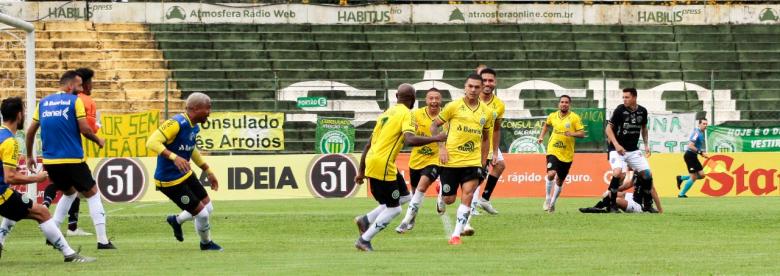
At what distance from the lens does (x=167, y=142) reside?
1527 cm

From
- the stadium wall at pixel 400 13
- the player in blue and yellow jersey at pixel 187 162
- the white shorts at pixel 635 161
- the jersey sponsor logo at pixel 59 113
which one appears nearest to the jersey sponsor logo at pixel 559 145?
the white shorts at pixel 635 161

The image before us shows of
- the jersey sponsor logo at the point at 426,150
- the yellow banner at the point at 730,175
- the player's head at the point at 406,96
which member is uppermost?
the player's head at the point at 406,96

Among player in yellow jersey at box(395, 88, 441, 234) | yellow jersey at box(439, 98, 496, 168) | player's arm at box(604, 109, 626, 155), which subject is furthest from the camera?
player's arm at box(604, 109, 626, 155)

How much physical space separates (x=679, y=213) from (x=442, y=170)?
7.00 m

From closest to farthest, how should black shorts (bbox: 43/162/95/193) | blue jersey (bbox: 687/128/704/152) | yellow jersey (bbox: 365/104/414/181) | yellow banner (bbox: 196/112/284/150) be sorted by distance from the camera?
1. yellow jersey (bbox: 365/104/414/181)
2. black shorts (bbox: 43/162/95/193)
3. blue jersey (bbox: 687/128/704/152)
4. yellow banner (bbox: 196/112/284/150)

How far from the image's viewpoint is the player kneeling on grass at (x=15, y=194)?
13523 millimetres

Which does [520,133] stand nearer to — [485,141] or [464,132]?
[485,141]

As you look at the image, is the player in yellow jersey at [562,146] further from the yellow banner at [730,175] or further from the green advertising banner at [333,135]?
the green advertising banner at [333,135]

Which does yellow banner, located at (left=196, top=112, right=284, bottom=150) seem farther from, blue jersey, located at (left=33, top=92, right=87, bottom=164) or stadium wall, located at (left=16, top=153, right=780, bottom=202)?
blue jersey, located at (left=33, top=92, right=87, bottom=164)

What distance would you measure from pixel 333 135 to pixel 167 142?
19.7 meters

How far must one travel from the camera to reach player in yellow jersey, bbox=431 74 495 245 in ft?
53.4

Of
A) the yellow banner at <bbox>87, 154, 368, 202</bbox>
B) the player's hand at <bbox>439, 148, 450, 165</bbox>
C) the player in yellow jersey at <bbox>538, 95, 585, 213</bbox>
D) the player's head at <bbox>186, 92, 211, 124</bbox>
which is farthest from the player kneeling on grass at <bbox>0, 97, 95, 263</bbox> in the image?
the yellow banner at <bbox>87, 154, 368, 202</bbox>

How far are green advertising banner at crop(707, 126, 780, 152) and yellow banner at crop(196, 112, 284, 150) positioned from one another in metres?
10.6

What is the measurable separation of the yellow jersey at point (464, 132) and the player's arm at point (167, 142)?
3.10 metres
